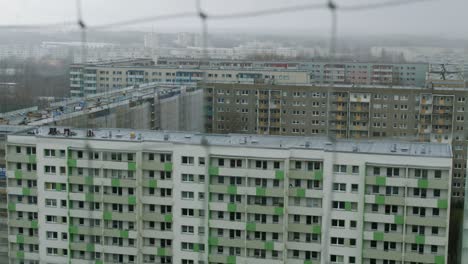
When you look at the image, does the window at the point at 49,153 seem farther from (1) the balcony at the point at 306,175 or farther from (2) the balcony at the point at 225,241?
(1) the balcony at the point at 306,175

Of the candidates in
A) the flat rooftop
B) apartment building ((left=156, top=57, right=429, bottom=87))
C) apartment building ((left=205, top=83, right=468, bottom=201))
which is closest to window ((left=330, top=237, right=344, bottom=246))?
the flat rooftop

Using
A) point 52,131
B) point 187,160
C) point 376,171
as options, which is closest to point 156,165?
point 187,160

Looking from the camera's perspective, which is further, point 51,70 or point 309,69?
point 309,69

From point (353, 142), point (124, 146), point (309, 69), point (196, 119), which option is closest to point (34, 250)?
point (124, 146)

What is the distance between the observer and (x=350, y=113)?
4270 mm

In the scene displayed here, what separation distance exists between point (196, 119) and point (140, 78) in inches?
39.2

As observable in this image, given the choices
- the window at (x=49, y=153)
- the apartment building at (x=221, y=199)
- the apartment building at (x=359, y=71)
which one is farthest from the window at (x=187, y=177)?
the apartment building at (x=359, y=71)

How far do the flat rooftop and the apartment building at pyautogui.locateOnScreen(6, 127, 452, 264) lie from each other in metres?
0.01

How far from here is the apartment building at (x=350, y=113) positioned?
4145 millimetres

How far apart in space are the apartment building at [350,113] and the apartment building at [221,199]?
2.30ft

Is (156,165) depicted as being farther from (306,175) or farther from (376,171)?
(376,171)

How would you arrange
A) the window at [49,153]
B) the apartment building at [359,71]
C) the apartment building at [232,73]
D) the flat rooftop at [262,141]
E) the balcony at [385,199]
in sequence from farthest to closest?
the apartment building at [232,73], the apartment building at [359,71], the window at [49,153], the flat rooftop at [262,141], the balcony at [385,199]

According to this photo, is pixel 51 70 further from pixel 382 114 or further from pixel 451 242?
pixel 451 242

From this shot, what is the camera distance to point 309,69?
437 centimetres
